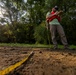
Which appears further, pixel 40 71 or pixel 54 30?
pixel 54 30

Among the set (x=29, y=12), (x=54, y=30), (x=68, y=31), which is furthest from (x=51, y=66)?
(x=29, y=12)

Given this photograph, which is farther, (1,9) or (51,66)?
(1,9)

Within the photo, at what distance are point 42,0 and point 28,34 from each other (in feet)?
16.3

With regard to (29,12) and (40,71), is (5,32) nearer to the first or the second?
(29,12)

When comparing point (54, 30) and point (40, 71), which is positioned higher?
point (54, 30)

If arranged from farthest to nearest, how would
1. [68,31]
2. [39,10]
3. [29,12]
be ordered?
[29,12] < [39,10] < [68,31]

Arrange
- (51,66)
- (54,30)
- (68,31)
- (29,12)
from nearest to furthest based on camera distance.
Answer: (51,66) → (54,30) → (68,31) → (29,12)

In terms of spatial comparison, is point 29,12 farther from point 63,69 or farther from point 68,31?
point 63,69

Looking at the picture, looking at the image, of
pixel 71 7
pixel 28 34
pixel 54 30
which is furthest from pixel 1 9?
pixel 54 30

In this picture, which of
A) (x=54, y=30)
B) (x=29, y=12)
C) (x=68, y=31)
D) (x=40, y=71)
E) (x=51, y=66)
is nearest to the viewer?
(x=40, y=71)

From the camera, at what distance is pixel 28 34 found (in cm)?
3512

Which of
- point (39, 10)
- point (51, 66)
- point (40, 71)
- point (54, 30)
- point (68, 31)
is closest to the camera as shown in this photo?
point (40, 71)

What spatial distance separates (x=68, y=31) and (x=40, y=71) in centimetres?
2296

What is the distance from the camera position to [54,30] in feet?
36.1
